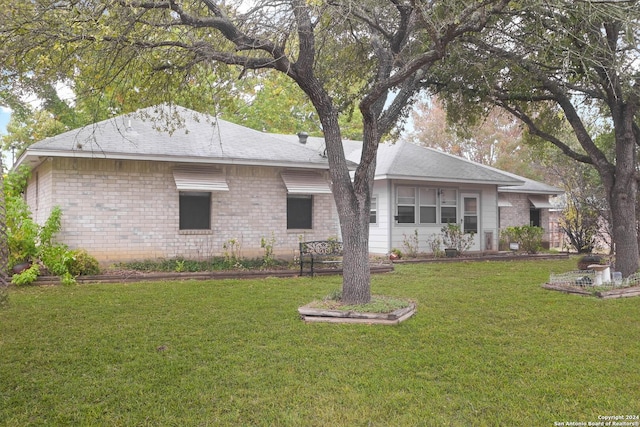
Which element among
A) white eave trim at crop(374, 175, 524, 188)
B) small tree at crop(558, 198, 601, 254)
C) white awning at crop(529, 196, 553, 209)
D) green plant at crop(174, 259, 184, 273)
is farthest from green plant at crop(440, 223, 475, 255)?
green plant at crop(174, 259, 184, 273)

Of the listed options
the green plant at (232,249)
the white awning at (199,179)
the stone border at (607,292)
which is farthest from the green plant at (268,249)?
the stone border at (607,292)

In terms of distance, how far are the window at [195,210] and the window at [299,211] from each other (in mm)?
2441

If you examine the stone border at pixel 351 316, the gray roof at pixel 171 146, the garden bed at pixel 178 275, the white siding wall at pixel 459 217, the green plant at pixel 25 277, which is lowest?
the stone border at pixel 351 316

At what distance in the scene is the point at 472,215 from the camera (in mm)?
18047

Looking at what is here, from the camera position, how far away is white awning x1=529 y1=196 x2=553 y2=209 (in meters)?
21.4

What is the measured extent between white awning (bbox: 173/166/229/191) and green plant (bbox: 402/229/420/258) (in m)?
7.08

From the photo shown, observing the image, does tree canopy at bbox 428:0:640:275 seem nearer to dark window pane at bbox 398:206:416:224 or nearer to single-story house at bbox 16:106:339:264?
single-story house at bbox 16:106:339:264

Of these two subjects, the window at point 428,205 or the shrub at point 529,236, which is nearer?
the window at point 428,205

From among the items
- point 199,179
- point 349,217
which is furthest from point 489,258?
point 349,217

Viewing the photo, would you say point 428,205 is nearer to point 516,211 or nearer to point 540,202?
point 516,211

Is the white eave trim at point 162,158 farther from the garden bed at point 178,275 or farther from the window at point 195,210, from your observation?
the garden bed at point 178,275

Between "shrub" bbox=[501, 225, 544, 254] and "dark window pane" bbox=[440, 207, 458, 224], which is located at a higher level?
"dark window pane" bbox=[440, 207, 458, 224]

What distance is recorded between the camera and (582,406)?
368cm

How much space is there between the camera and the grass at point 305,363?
3.60 m
